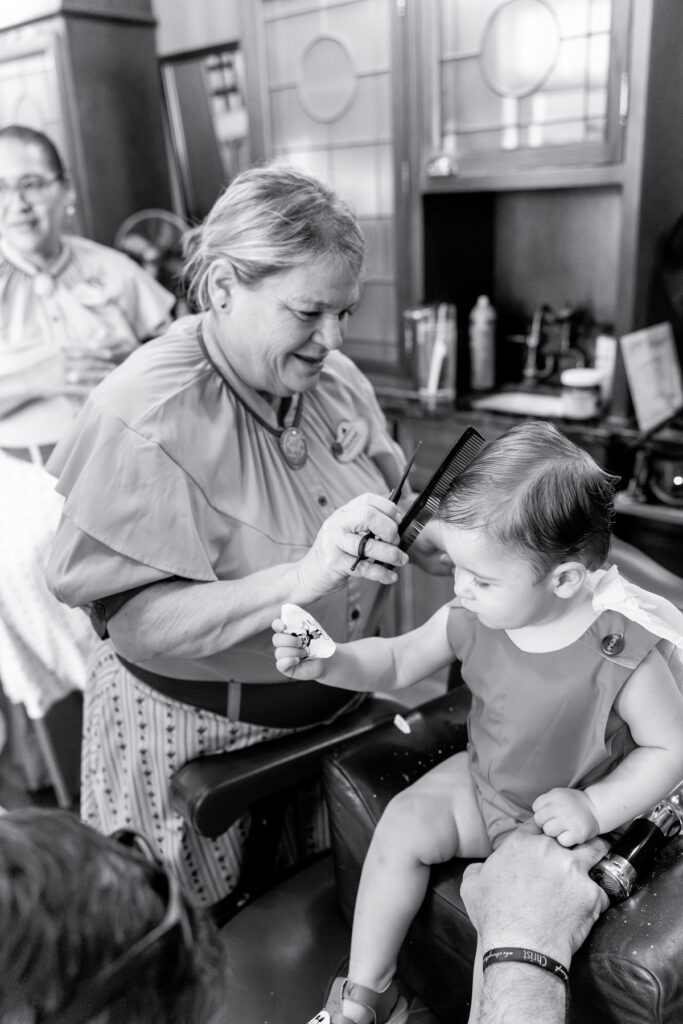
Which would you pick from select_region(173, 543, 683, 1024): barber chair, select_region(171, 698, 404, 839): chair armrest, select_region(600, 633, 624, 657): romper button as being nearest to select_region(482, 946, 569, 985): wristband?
select_region(173, 543, 683, 1024): barber chair

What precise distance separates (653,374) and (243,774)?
191cm

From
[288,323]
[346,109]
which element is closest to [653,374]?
[346,109]

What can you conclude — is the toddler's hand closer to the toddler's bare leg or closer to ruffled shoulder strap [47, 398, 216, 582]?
the toddler's bare leg

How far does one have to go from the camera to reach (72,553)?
1529 mm

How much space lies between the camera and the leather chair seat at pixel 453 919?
3.78ft

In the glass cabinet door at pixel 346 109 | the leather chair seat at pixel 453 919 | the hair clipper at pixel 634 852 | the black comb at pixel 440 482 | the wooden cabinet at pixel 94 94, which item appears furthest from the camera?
the wooden cabinet at pixel 94 94

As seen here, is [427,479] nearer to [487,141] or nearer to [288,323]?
[487,141]

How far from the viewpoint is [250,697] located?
5.58 feet

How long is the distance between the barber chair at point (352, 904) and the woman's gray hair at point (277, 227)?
0.87 meters

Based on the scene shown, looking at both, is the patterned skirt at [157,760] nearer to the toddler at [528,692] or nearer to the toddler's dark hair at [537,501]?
the toddler at [528,692]

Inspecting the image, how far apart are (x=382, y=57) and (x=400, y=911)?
2782 mm

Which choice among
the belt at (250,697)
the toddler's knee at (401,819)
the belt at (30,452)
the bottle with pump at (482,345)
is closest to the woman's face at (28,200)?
the belt at (30,452)

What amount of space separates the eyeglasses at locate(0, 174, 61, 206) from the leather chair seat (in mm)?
2056

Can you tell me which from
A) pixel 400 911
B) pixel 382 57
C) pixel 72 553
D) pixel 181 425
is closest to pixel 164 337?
pixel 181 425
